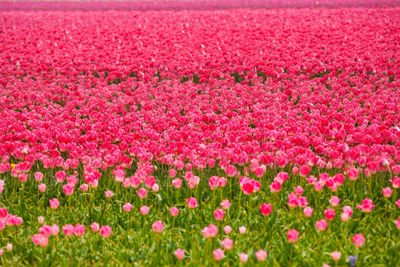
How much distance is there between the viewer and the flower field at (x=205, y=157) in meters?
2.87

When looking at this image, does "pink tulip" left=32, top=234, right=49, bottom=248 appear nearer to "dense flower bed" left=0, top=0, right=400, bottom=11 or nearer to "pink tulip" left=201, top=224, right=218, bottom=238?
"pink tulip" left=201, top=224, right=218, bottom=238

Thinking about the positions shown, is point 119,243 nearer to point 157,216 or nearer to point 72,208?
point 157,216

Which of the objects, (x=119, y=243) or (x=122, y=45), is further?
(x=122, y=45)

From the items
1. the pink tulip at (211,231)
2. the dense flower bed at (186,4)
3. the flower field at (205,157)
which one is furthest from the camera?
the dense flower bed at (186,4)

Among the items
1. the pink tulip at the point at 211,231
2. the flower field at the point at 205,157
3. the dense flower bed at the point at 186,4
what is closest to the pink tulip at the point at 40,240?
the flower field at the point at 205,157

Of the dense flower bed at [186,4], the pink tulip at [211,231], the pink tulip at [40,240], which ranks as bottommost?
the pink tulip at [40,240]

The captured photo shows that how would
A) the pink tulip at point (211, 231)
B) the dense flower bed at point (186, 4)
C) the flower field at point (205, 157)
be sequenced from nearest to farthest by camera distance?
the pink tulip at point (211, 231) → the flower field at point (205, 157) → the dense flower bed at point (186, 4)

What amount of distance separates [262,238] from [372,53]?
6627 millimetres

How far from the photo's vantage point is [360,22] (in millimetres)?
11828

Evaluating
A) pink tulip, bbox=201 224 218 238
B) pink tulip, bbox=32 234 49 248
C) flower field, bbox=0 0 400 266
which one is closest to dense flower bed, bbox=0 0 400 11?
flower field, bbox=0 0 400 266

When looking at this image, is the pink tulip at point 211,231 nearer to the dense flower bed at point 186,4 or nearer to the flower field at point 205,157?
the flower field at point 205,157

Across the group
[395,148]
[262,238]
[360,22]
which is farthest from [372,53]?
[262,238]

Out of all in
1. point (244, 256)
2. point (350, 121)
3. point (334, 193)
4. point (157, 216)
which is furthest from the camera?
point (350, 121)

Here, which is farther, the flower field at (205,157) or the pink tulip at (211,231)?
the flower field at (205,157)
